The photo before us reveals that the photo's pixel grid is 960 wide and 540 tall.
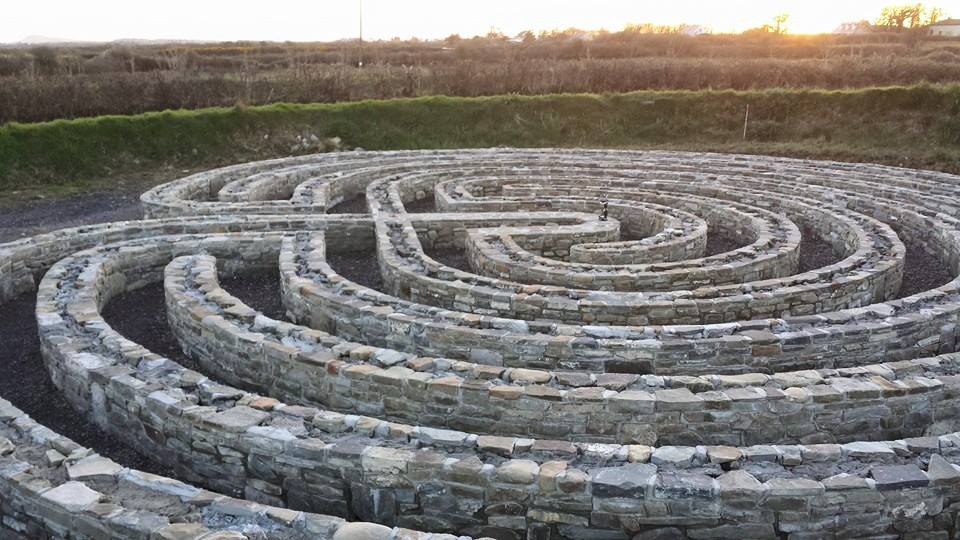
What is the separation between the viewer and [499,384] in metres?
7.57

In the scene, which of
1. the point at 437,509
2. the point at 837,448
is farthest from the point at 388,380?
the point at 837,448

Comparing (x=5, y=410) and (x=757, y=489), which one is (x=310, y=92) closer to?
(x=5, y=410)

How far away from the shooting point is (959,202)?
51.8 feet

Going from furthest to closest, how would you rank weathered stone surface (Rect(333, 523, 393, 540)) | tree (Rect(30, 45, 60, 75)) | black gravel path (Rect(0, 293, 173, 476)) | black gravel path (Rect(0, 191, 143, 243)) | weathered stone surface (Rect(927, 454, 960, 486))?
1. tree (Rect(30, 45, 60, 75))
2. black gravel path (Rect(0, 191, 143, 243))
3. black gravel path (Rect(0, 293, 173, 476))
4. weathered stone surface (Rect(927, 454, 960, 486))
5. weathered stone surface (Rect(333, 523, 393, 540))

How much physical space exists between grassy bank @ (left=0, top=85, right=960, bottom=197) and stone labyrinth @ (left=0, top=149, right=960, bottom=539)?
10.6 metres

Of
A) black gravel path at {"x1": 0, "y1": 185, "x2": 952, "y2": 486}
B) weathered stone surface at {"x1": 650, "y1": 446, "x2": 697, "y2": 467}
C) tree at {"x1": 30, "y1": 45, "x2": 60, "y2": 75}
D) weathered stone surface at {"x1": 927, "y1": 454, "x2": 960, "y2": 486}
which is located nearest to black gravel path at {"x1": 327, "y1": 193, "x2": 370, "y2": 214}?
black gravel path at {"x1": 0, "y1": 185, "x2": 952, "y2": 486}

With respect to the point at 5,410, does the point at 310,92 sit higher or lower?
higher

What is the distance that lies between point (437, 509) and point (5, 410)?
15.0ft

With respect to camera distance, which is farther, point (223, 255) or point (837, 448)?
point (223, 255)

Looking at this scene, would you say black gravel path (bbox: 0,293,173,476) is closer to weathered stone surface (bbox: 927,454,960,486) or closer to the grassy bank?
weathered stone surface (bbox: 927,454,960,486)

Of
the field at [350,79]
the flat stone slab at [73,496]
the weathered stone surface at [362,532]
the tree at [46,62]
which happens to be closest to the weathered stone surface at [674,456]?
the weathered stone surface at [362,532]

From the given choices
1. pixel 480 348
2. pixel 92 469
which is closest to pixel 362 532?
pixel 92 469

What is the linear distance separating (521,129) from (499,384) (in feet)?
71.9

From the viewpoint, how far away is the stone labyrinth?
597cm
